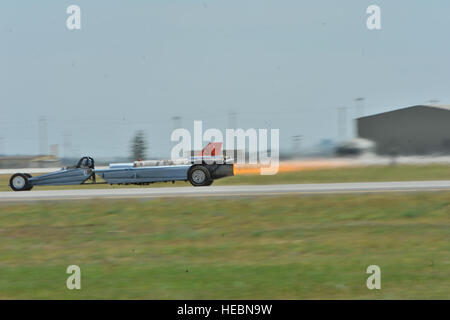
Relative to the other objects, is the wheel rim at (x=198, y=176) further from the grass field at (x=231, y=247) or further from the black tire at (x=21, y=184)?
the black tire at (x=21, y=184)

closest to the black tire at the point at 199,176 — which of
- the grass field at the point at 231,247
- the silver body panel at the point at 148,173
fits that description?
the silver body panel at the point at 148,173

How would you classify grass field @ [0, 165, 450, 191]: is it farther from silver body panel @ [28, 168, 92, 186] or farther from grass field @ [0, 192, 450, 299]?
grass field @ [0, 192, 450, 299]

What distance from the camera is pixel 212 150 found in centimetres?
2117

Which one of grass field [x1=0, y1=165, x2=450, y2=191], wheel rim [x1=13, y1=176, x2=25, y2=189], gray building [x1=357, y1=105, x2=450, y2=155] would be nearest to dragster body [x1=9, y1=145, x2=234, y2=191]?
wheel rim [x1=13, y1=176, x2=25, y2=189]

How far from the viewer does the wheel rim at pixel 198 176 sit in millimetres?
20844

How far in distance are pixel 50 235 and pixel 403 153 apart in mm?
23177

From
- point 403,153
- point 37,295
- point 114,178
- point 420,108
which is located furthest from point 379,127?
point 37,295

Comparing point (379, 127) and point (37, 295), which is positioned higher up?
point (379, 127)

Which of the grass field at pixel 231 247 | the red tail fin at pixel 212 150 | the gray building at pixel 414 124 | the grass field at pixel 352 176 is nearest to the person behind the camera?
the grass field at pixel 231 247

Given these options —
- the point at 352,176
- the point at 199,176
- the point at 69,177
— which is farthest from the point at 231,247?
the point at 352,176

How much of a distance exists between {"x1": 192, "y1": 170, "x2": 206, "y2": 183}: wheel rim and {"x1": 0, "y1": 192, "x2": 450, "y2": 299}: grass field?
4548 mm

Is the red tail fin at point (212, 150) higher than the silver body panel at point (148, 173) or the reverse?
higher
